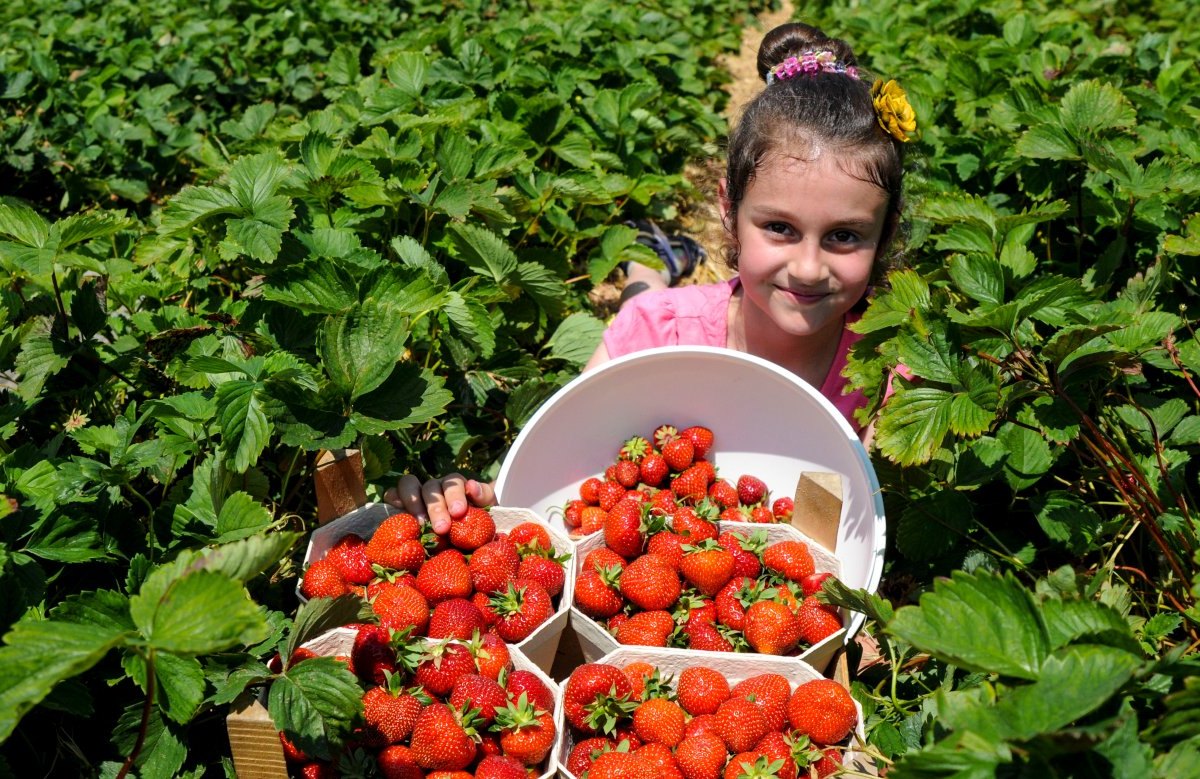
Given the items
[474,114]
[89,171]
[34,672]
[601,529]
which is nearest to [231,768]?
[34,672]

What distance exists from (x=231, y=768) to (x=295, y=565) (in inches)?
26.3

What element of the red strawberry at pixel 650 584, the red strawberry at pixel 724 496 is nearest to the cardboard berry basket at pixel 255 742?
the red strawberry at pixel 650 584

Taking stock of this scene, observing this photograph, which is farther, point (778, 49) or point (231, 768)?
point (778, 49)

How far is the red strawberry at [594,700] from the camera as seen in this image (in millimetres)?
1566

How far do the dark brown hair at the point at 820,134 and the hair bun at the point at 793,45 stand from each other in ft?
0.69

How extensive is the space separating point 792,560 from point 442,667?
751mm

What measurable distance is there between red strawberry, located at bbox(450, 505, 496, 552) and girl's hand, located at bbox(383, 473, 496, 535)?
0.02m

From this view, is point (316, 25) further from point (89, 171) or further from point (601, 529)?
point (601, 529)

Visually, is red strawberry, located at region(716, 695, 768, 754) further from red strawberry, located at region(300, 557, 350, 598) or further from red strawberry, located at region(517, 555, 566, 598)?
red strawberry, located at region(300, 557, 350, 598)

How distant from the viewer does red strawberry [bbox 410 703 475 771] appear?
141cm

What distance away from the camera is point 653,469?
85.4 inches

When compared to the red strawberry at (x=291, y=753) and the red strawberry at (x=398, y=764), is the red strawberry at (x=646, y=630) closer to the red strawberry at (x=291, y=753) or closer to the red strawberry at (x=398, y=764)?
the red strawberry at (x=398, y=764)

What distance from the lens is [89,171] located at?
3520 millimetres

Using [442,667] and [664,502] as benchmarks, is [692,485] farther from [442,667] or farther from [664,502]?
[442,667]
